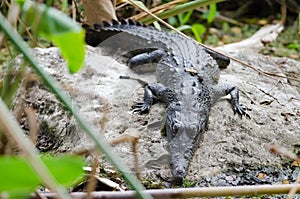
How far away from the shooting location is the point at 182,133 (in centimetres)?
259

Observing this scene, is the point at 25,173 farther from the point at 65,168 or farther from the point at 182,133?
the point at 182,133

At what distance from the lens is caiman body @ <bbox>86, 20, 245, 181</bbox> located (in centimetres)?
257

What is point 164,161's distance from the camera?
2434mm

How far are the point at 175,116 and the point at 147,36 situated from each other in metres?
1.24

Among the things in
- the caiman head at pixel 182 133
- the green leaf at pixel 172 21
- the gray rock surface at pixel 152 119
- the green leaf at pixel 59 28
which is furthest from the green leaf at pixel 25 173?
the green leaf at pixel 172 21

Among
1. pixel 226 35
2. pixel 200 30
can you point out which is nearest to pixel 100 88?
pixel 200 30

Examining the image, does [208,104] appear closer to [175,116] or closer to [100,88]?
[175,116]

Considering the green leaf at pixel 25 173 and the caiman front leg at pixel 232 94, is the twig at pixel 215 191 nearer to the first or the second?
the green leaf at pixel 25 173

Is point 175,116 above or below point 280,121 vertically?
Answer: above

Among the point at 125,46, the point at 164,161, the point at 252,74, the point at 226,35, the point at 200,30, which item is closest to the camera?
the point at 164,161

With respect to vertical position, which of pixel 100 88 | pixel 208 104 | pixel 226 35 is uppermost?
pixel 100 88

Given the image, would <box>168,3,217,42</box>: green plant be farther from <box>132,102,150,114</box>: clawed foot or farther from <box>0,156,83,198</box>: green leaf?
<box>0,156,83,198</box>: green leaf

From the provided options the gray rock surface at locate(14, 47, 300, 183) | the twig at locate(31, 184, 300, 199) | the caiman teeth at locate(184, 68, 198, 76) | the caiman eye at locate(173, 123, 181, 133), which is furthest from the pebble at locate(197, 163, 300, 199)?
the twig at locate(31, 184, 300, 199)

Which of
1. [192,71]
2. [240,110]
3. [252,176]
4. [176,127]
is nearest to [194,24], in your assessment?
[192,71]
